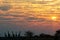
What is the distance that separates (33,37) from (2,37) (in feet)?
10.6

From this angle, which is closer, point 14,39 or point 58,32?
point 14,39

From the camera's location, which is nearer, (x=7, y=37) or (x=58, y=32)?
(x=7, y=37)

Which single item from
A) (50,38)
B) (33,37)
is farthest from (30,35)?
(50,38)

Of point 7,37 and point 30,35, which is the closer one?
point 7,37

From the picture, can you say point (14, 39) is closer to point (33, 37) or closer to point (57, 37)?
point (33, 37)

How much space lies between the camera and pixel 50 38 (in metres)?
27.3

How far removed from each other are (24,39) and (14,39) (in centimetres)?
104

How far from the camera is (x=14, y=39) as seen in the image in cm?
2678

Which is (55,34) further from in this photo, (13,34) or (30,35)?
(13,34)

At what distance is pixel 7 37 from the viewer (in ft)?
86.4

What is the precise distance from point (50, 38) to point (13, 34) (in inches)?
146

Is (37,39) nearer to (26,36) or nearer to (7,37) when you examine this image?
(26,36)

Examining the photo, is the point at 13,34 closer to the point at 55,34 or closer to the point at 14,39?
the point at 14,39

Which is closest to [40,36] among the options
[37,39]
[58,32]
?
[37,39]
